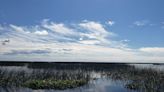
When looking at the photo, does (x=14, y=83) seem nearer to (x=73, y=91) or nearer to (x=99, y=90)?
(x=73, y=91)

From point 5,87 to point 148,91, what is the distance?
1330 cm

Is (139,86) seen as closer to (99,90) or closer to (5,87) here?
(99,90)

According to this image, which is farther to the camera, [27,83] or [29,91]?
[27,83]

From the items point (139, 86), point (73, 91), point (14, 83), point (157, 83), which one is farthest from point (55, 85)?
point (157, 83)

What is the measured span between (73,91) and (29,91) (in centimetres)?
396

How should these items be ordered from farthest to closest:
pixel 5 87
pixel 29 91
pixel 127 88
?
pixel 127 88, pixel 5 87, pixel 29 91

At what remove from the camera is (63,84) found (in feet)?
76.3

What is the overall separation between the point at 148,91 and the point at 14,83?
1310 cm

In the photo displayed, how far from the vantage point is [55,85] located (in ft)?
74.8

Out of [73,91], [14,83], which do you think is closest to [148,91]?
[73,91]

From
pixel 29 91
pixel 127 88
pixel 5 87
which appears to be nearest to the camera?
pixel 29 91

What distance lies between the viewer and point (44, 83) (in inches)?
892

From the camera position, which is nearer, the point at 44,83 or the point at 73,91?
the point at 73,91

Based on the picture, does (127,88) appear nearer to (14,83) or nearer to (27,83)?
(27,83)
